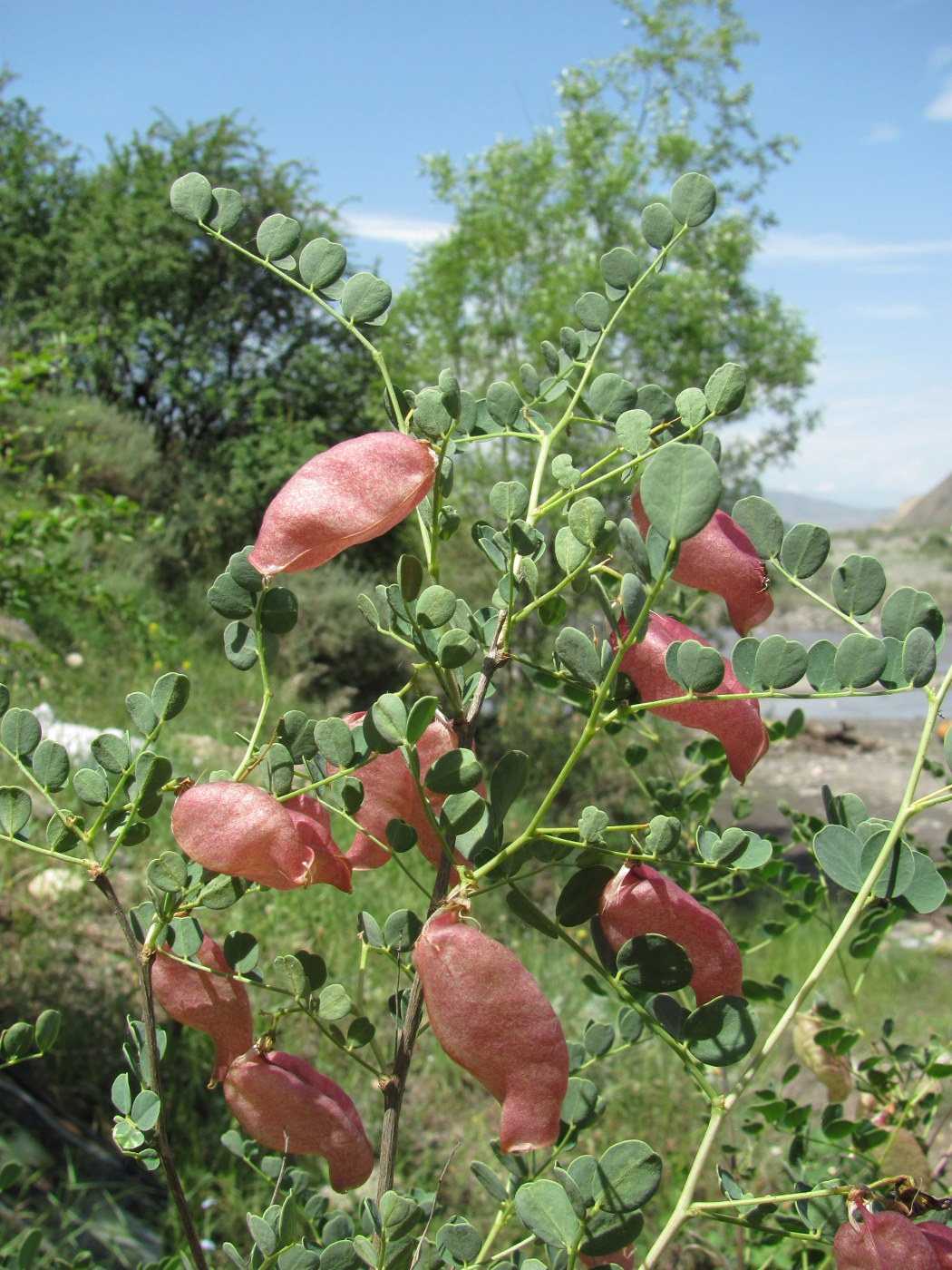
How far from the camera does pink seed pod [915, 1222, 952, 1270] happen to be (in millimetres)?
334

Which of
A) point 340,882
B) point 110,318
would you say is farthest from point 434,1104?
point 110,318

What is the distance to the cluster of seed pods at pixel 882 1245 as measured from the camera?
1.02 ft

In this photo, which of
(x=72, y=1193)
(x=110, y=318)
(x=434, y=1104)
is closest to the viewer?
(x=72, y=1193)

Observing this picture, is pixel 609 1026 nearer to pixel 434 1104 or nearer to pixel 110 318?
pixel 434 1104

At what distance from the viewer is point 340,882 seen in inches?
14.7

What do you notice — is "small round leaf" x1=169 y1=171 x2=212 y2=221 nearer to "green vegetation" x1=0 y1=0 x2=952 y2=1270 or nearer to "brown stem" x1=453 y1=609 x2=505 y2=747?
"green vegetation" x1=0 y1=0 x2=952 y2=1270

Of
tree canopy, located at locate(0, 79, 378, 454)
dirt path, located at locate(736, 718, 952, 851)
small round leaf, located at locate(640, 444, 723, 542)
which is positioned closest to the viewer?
small round leaf, located at locate(640, 444, 723, 542)

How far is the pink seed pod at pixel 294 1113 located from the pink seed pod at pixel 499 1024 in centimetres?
11

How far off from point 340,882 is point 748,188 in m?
4.71

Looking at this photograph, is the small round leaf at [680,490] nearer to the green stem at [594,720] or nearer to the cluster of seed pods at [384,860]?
the green stem at [594,720]

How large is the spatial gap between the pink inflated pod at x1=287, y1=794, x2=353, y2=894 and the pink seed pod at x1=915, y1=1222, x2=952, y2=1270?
0.79 ft

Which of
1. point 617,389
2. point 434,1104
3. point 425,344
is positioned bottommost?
point 434,1104

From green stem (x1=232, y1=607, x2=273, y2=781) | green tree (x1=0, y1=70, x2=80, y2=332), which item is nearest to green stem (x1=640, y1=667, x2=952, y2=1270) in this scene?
green stem (x1=232, y1=607, x2=273, y2=781)

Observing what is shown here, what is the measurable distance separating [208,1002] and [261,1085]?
0.13 ft
